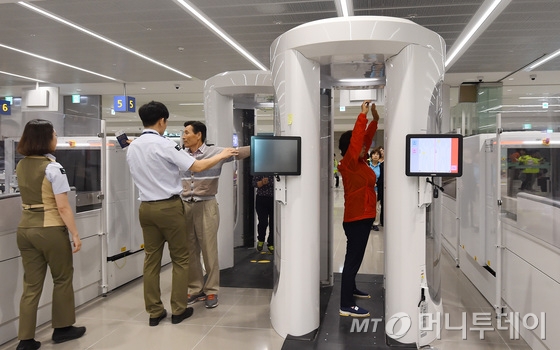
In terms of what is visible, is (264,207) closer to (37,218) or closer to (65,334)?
(65,334)

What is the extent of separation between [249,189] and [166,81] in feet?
20.1

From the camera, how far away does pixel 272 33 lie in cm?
705

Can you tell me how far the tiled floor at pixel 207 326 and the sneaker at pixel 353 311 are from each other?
0.62 metres

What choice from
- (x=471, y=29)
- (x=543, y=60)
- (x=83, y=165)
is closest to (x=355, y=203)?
(x=83, y=165)

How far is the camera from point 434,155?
2973 mm

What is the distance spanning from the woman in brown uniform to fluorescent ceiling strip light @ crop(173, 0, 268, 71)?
3170 millimetres

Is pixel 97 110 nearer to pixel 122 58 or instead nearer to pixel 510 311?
pixel 122 58

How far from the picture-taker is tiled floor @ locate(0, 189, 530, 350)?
3279 mm

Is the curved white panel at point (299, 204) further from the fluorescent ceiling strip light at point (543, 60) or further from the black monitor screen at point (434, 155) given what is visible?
the fluorescent ceiling strip light at point (543, 60)

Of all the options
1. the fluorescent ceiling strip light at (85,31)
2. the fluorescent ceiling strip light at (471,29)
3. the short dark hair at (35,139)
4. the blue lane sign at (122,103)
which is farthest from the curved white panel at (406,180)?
the blue lane sign at (122,103)

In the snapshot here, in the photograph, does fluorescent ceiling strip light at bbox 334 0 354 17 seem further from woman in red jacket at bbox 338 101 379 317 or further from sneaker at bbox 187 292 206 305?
sneaker at bbox 187 292 206 305

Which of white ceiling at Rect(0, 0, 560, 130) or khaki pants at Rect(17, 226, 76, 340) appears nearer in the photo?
khaki pants at Rect(17, 226, 76, 340)

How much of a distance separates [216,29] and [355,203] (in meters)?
4.36

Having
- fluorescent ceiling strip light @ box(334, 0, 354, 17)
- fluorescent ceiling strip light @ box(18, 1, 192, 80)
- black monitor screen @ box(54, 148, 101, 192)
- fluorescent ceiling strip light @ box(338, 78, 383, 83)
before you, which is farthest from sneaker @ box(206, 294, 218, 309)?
fluorescent ceiling strip light @ box(18, 1, 192, 80)
